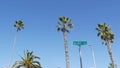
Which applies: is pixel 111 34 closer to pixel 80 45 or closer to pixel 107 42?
pixel 107 42

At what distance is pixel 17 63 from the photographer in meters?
59.3

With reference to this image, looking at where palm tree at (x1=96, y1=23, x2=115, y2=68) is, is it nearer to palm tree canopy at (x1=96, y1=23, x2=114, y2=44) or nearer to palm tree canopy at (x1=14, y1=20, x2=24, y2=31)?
palm tree canopy at (x1=96, y1=23, x2=114, y2=44)

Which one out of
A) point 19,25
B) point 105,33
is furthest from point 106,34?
point 19,25

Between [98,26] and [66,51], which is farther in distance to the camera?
[98,26]

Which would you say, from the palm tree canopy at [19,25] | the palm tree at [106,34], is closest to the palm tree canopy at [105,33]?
the palm tree at [106,34]

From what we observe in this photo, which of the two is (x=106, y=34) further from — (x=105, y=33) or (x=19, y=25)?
(x=19, y=25)

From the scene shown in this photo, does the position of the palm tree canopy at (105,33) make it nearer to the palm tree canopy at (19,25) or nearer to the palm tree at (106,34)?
the palm tree at (106,34)

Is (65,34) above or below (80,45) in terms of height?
above

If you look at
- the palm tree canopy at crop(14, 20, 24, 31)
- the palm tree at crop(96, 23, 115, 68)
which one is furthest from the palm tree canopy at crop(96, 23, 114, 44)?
the palm tree canopy at crop(14, 20, 24, 31)

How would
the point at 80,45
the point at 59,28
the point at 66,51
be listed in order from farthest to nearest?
the point at 59,28 < the point at 66,51 < the point at 80,45

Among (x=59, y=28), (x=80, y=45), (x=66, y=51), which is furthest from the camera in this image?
(x=59, y=28)

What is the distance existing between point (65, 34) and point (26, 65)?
11950mm

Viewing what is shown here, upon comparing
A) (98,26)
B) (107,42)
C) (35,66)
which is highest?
(98,26)

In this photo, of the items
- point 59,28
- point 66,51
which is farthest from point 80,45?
point 59,28
